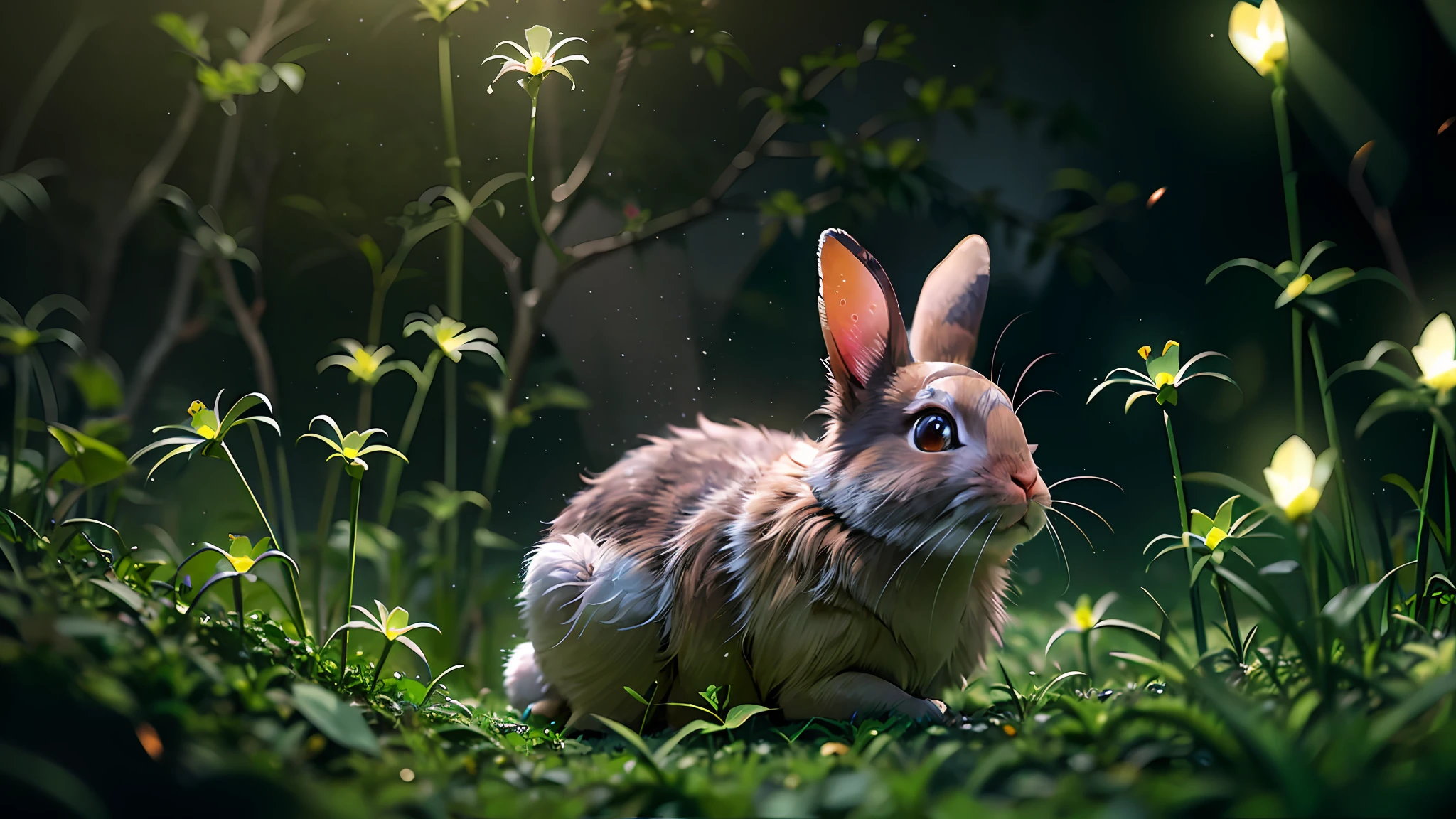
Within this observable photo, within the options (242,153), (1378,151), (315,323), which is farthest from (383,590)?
(1378,151)

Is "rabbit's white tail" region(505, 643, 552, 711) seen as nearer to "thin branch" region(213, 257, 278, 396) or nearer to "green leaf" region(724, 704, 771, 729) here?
"green leaf" region(724, 704, 771, 729)

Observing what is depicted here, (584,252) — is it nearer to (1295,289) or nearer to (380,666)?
(380,666)

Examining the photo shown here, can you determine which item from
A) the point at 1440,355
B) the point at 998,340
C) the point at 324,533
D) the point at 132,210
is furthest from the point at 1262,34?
the point at 132,210

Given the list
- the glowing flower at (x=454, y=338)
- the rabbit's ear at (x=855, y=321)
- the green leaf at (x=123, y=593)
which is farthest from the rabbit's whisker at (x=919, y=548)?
the green leaf at (x=123, y=593)

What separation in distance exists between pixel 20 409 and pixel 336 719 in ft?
3.21

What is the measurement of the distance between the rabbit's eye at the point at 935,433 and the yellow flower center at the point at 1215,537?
1.12 ft

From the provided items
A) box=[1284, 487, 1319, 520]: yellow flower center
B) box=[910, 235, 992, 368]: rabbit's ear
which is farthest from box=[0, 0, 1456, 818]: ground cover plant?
box=[910, 235, 992, 368]: rabbit's ear

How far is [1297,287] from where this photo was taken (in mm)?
907

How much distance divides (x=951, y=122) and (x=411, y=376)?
3.90 ft

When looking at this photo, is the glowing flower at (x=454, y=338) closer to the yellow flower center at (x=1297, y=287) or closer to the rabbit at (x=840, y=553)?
the rabbit at (x=840, y=553)

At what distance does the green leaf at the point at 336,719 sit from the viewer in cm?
64

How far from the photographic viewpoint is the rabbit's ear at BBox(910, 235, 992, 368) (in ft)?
3.80

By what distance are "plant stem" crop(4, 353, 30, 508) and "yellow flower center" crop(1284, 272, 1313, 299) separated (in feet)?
5.50

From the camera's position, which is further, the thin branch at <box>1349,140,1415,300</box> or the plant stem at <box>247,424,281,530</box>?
the plant stem at <box>247,424,281,530</box>
